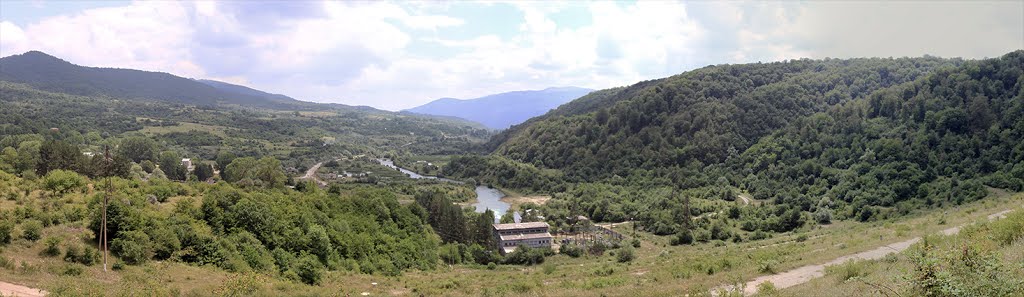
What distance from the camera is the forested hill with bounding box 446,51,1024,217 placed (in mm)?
60250

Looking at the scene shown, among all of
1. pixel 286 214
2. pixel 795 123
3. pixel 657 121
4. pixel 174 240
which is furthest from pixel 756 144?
pixel 174 240

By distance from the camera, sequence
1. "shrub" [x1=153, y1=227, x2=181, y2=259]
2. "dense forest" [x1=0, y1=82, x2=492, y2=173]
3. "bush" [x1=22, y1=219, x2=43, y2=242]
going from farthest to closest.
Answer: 1. "dense forest" [x1=0, y1=82, x2=492, y2=173]
2. "shrub" [x1=153, y1=227, x2=181, y2=259]
3. "bush" [x1=22, y1=219, x2=43, y2=242]

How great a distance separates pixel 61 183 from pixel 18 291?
1430cm

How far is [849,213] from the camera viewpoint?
57938 mm

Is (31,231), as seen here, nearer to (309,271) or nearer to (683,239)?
(309,271)

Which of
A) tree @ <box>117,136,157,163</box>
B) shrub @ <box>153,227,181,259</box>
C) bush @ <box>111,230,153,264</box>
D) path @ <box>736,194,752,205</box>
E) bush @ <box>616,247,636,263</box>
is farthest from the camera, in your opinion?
tree @ <box>117,136,157,163</box>

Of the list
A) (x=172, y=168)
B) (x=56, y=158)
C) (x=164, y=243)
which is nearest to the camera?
(x=164, y=243)

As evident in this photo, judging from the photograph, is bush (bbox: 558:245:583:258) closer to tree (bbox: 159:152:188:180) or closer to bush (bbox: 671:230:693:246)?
bush (bbox: 671:230:693:246)

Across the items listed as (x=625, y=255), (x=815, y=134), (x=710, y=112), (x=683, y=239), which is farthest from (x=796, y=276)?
(x=710, y=112)

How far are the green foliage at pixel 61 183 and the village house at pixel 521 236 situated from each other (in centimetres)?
3739

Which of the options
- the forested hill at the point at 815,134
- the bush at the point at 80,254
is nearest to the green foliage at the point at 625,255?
the forested hill at the point at 815,134

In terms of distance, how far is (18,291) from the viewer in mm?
15352

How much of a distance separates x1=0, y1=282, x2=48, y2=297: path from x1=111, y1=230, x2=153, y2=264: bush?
5180mm

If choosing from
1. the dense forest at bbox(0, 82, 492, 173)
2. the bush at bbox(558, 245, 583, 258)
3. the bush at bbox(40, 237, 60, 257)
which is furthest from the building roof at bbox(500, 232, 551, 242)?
the dense forest at bbox(0, 82, 492, 173)
